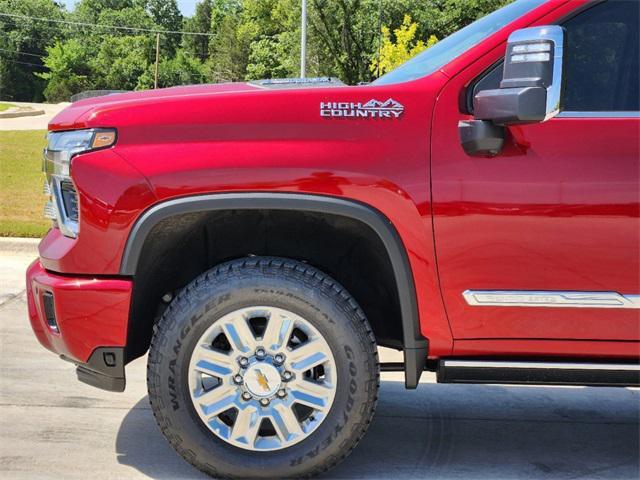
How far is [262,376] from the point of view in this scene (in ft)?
10.4

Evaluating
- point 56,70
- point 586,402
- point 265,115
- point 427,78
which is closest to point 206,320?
point 265,115

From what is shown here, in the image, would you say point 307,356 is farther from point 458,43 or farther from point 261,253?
point 458,43

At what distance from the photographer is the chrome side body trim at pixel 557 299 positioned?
3.08 m

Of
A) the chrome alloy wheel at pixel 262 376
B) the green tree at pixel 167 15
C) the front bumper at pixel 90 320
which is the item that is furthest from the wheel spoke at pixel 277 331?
the green tree at pixel 167 15

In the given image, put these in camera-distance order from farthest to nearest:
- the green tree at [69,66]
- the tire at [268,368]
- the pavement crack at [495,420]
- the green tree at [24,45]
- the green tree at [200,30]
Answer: the green tree at [200,30], the green tree at [24,45], the green tree at [69,66], the pavement crack at [495,420], the tire at [268,368]

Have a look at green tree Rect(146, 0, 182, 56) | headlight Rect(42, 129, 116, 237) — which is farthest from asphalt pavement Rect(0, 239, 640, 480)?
green tree Rect(146, 0, 182, 56)

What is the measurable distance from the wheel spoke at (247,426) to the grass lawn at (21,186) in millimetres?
6967

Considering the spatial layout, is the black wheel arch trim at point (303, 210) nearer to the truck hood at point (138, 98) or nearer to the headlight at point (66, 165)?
the headlight at point (66, 165)

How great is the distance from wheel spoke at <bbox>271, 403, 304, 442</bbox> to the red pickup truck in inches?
0.4

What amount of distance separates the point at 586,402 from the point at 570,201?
2002 millimetres

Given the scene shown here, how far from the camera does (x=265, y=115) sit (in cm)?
312

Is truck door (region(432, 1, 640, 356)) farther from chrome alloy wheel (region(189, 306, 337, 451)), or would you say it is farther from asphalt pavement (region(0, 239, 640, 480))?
asphalt pavement (region(0, 239, 640, 480))

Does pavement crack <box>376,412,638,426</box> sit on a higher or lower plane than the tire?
lower

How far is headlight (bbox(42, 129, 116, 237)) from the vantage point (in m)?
3.17
